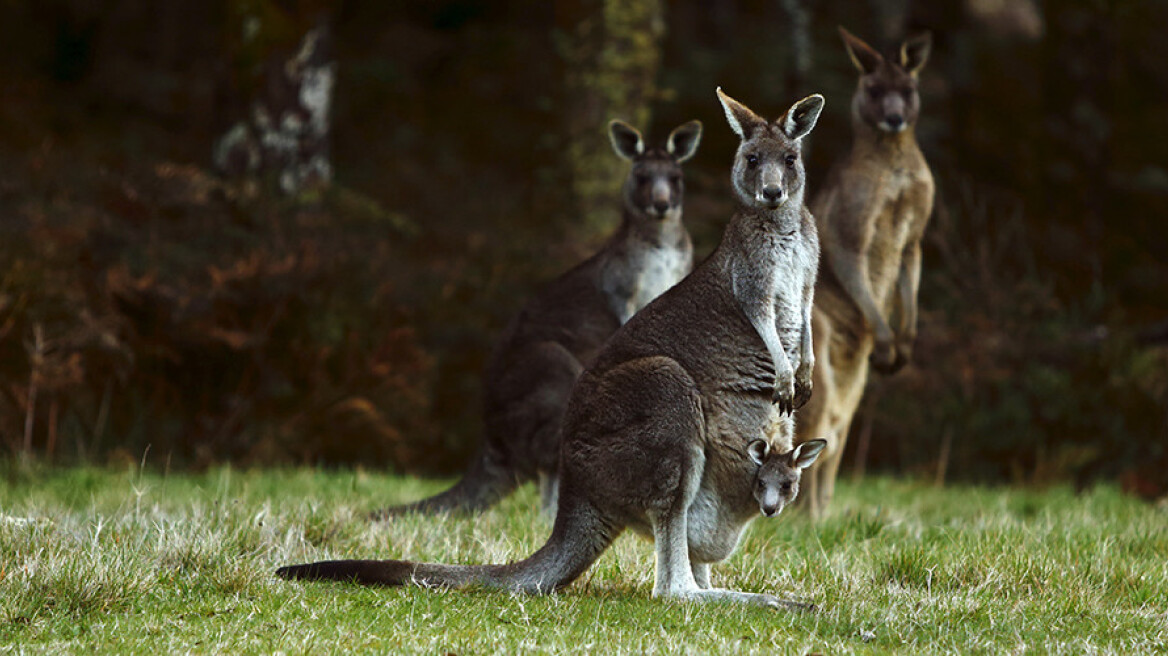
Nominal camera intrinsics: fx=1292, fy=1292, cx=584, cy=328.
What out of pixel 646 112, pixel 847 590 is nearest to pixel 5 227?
pixel 646 112

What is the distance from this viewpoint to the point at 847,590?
15.7ft

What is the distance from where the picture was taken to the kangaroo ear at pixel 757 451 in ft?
15.2

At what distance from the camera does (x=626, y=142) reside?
23.4ft

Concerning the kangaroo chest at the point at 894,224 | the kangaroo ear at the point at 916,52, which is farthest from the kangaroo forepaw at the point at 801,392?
the kangaroo ear at the point at 916,52

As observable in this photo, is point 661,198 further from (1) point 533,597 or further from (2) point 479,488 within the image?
(1) point 533,597

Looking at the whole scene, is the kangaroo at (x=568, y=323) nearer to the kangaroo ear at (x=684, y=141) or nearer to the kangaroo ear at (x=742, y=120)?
the kangaroo ear at (x=684, y=141)

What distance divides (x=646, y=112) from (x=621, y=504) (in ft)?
21.6

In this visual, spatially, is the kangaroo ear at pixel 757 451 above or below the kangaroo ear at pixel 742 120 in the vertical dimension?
below

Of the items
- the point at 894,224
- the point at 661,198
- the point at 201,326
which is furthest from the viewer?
the point at 201,326

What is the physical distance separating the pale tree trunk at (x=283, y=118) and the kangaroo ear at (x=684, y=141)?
4.01 m

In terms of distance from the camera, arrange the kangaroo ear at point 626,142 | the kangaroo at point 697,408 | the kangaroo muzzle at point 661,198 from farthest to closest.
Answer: the kangaroo ear at point 626,142 < the kangaroo muzzle at point 661,198 < the kangaroo at point 697,408

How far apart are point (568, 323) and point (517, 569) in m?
2.50

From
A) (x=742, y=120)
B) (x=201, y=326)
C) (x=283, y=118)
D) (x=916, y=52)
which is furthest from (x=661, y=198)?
(x=283, y=118)

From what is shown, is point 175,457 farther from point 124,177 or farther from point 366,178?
point 366,178
